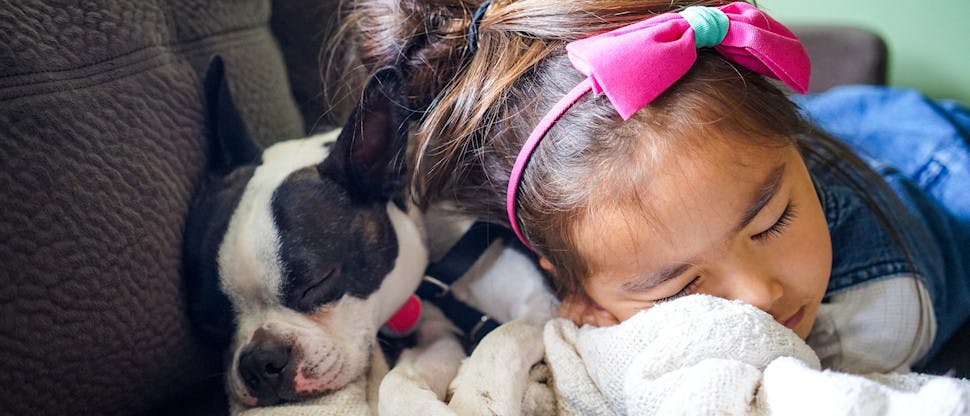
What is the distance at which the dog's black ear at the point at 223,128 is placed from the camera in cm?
98

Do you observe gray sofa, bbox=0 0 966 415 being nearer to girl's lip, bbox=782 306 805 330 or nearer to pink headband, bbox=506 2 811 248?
pink headband, bbox=506 2 811 248

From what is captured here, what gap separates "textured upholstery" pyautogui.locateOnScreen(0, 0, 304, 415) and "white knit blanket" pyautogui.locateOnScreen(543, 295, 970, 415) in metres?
0.47

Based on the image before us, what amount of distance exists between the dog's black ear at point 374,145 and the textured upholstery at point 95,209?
19 centimetres

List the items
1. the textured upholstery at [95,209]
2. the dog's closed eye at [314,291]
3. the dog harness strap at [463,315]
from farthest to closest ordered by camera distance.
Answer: the dog harness strap at [463,315], the dog's closed eye at [314,291], the textured upholstery at [95,209]

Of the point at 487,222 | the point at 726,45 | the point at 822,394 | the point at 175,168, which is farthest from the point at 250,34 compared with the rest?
the point at 822,394

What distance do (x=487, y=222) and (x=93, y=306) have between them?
0.50 metres

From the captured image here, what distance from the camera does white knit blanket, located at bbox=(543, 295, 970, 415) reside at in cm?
57

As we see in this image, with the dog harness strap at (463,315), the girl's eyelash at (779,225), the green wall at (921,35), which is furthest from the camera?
the green wall at (921,35)

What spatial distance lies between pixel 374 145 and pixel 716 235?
48 cm

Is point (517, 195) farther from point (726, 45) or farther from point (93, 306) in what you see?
point (93, 306)

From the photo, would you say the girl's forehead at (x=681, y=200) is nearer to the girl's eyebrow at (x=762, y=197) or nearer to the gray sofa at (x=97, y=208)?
the girl's eyebrow at (x=762, y=197)

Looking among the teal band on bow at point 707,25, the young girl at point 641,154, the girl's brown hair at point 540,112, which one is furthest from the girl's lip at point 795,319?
the teal band on bow at point 707,25

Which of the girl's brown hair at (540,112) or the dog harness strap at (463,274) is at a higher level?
the girl's brown hair at (540,112)

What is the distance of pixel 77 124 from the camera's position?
2.56 feet
